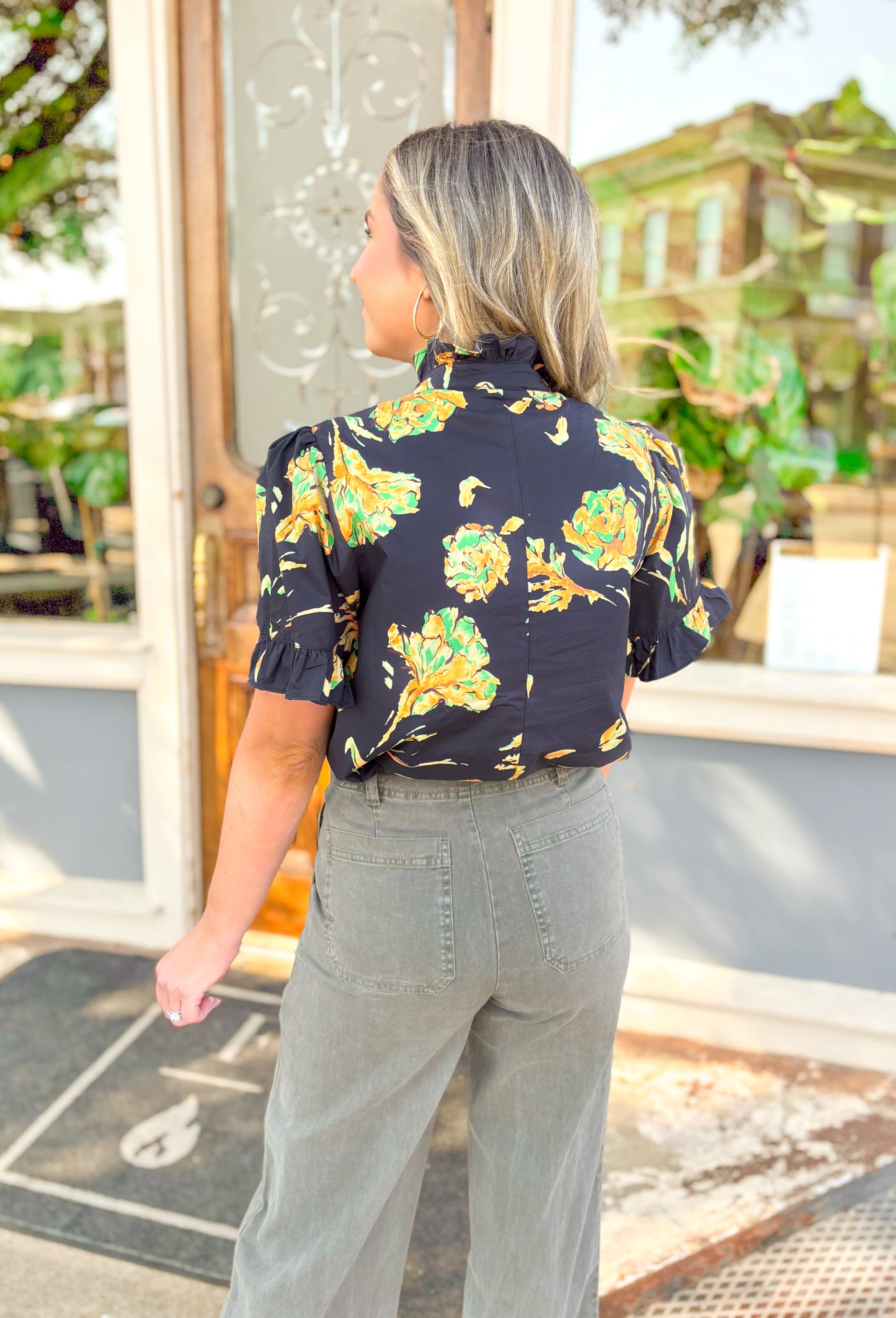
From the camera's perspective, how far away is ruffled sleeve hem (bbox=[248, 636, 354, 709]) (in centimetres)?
109

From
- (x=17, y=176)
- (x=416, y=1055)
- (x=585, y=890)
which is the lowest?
(x=416, y=1055)

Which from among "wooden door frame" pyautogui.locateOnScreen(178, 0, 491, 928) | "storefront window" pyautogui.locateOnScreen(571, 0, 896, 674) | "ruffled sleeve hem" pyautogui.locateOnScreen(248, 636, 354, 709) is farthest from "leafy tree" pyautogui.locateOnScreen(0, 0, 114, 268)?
"ruffled sleeve hem" pyautogui.locateOnScreen(248, 636, 354, 709)

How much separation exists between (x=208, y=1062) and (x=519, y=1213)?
4.60 ft

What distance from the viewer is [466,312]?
3.67ft

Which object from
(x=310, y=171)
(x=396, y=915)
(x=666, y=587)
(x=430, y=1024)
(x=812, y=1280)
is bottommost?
(x=812, y=1280)

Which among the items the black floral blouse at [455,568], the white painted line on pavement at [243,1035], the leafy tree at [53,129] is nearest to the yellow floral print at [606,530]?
the black floral blouse at [455,568]

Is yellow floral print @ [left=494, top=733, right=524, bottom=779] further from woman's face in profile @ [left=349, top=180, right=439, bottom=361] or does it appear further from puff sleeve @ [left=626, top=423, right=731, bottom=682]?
woman's face in profile @ [left=349, top=180, right=439, bottom=361]

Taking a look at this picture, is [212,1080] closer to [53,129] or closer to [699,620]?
[699,620]

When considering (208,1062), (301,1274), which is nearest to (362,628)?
(301,1274)

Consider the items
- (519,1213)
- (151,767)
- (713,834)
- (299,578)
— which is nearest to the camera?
(299,578)

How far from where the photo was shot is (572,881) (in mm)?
1229

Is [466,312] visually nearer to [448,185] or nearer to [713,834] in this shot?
[448,185]

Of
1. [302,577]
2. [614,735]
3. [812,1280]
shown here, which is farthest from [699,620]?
[812,1280]

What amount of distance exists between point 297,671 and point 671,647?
498mm
